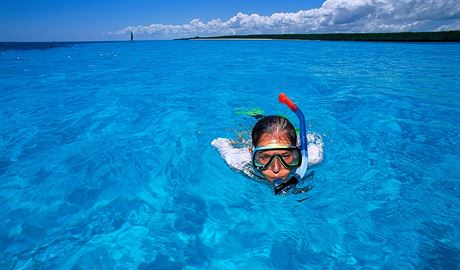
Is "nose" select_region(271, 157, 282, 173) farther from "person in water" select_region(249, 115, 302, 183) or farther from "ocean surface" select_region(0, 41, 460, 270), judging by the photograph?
"ocean surface" select_region(0, 41, 460, 270)

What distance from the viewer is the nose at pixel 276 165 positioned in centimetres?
303

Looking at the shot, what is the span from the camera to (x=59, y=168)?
4484 millimetres

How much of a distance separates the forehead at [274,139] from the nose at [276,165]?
0.59 ft

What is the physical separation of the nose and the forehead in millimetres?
181

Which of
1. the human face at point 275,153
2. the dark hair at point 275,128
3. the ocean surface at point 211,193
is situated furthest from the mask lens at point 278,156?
the ocean surface at point 211,193

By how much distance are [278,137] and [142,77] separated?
38.0 ft

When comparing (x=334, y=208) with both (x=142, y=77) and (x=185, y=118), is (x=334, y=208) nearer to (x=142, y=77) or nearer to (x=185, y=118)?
(x=185, y=118)

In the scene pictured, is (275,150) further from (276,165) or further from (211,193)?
(211,193)

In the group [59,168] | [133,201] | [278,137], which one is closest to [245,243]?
[278,137]

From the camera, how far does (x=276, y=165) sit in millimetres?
3057

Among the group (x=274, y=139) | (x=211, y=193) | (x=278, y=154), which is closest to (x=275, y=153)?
(x=278, y=154)

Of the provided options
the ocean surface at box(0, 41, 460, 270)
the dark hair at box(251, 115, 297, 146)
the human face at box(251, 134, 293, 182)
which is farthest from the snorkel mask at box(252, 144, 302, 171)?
the ocean surface at box(0, 41, 460, 270)

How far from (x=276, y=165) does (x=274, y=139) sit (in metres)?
0.28

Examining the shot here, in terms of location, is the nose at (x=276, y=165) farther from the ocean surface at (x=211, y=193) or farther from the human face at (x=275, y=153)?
the ocean surface at (x=211, y=193)
